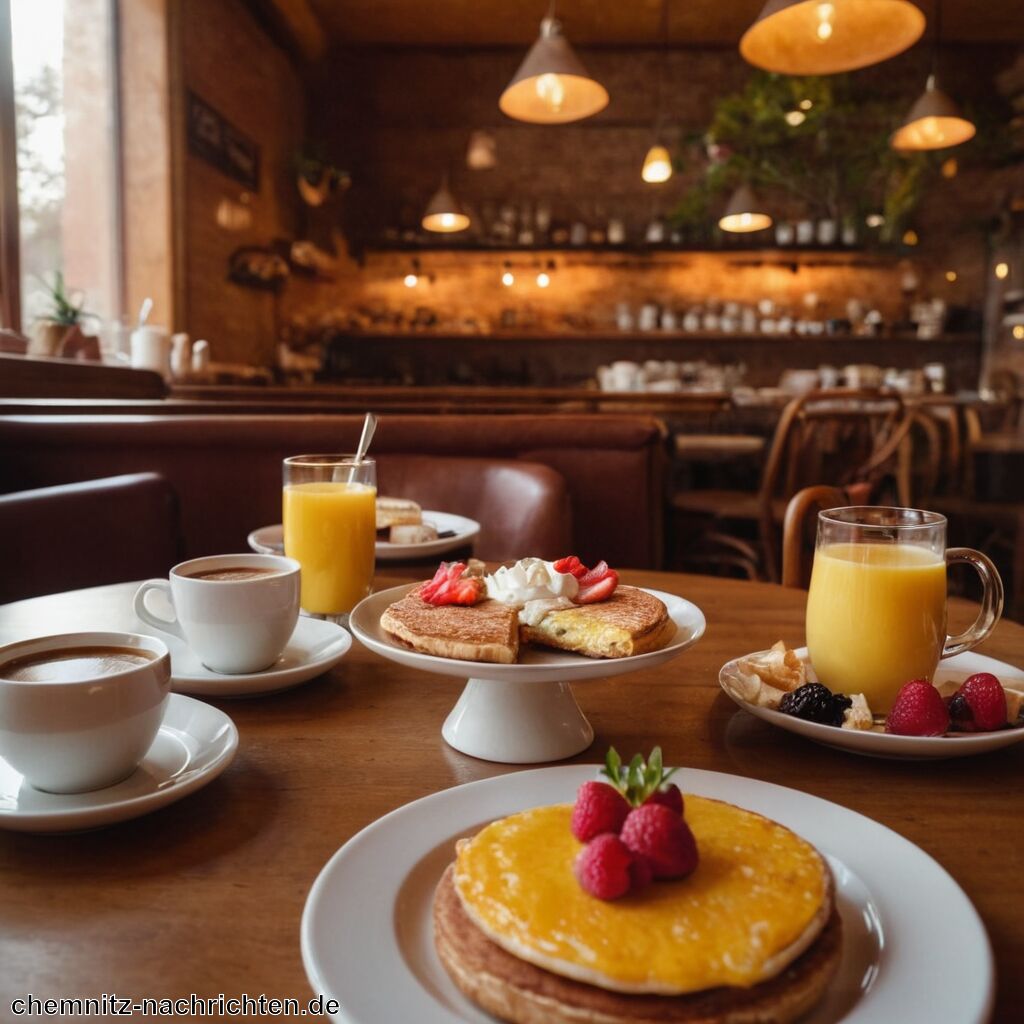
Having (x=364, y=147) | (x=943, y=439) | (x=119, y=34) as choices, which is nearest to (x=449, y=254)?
(x=364, y=147)

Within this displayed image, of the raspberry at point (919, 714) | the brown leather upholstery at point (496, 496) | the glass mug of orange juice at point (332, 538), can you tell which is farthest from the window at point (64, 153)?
the raspberry at point (919, 714)

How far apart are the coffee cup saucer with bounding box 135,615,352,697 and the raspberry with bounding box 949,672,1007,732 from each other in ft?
1.97

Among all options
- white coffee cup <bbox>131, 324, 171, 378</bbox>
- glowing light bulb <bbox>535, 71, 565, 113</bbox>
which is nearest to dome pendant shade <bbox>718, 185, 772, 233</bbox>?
glowing light bulb <bbox>535, 71, 565, 113</bbox>

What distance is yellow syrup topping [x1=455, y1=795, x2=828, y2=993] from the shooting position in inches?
15.9

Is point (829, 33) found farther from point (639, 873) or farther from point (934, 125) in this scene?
point (639, 873)

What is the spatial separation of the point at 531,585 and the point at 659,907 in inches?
17.4

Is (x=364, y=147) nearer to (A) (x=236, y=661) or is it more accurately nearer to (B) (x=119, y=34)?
(B) (x=119, y=34)

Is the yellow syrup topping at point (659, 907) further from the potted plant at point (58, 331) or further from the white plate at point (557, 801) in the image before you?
the potted plant at point (58, 331)

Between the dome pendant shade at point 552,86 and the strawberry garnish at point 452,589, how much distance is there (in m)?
3.53

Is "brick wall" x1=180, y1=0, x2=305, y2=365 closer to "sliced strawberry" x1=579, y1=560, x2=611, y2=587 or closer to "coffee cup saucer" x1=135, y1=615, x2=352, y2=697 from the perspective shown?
"coffee cup saucer" x1=135, y1=615, x2=352, y2=697

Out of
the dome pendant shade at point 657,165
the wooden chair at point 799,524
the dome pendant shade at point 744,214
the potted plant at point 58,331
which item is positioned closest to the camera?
the wooden chair at point 799,524

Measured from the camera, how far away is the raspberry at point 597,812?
486mm

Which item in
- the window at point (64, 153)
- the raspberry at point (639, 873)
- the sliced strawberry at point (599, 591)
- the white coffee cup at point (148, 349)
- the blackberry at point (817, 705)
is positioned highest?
the window at point (64, 153)

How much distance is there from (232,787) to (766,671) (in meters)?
0.50
